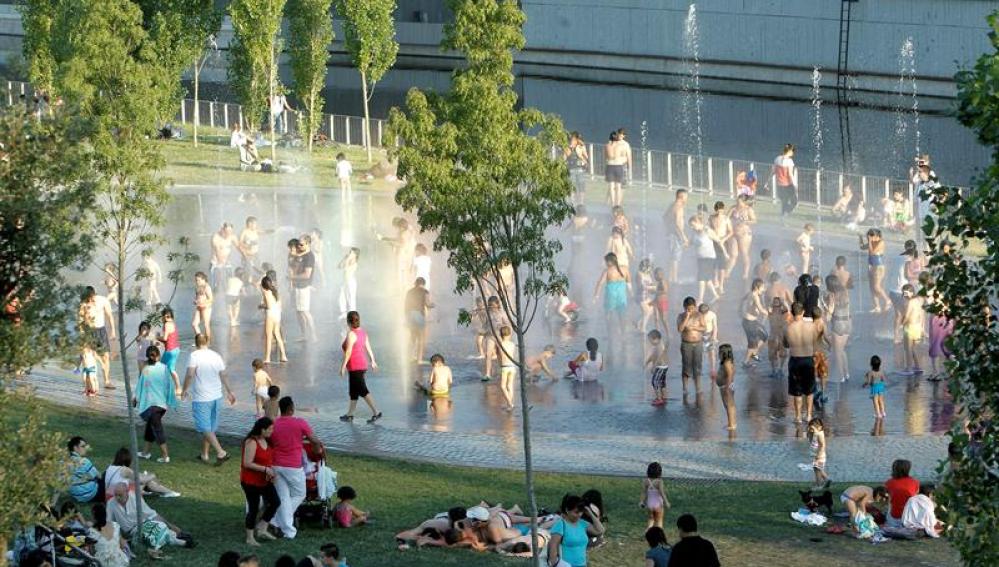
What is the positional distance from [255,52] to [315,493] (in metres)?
31.1

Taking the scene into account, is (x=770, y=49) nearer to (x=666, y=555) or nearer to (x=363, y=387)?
(x=363, y=387)

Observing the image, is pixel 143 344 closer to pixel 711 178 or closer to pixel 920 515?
pixel 920 515

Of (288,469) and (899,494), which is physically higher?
(288,469)

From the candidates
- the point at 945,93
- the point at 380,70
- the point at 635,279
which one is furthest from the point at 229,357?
the point at 945,93

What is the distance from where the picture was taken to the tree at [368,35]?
157 feet

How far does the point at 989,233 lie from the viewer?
10086 millimetres

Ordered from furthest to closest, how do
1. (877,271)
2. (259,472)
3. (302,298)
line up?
1. (877,271)
2. (302,298)
3. (259,472)

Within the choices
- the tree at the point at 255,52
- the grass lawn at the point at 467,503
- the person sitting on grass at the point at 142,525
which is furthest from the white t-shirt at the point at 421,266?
the tree at the point at 255,52

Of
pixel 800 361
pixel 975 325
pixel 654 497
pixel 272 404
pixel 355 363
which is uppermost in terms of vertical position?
pixel 975 325

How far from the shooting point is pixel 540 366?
24844 mm

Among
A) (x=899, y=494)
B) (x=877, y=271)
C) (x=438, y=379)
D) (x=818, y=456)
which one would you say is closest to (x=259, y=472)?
(x=818, y=456)

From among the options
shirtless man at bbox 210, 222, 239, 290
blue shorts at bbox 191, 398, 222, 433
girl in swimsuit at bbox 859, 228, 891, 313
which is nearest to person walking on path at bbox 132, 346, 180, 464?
blue shorts at bbox 191, 398, 222, 433

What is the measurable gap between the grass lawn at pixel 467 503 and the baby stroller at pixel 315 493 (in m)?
0.15

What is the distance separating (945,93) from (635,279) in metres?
20.7
